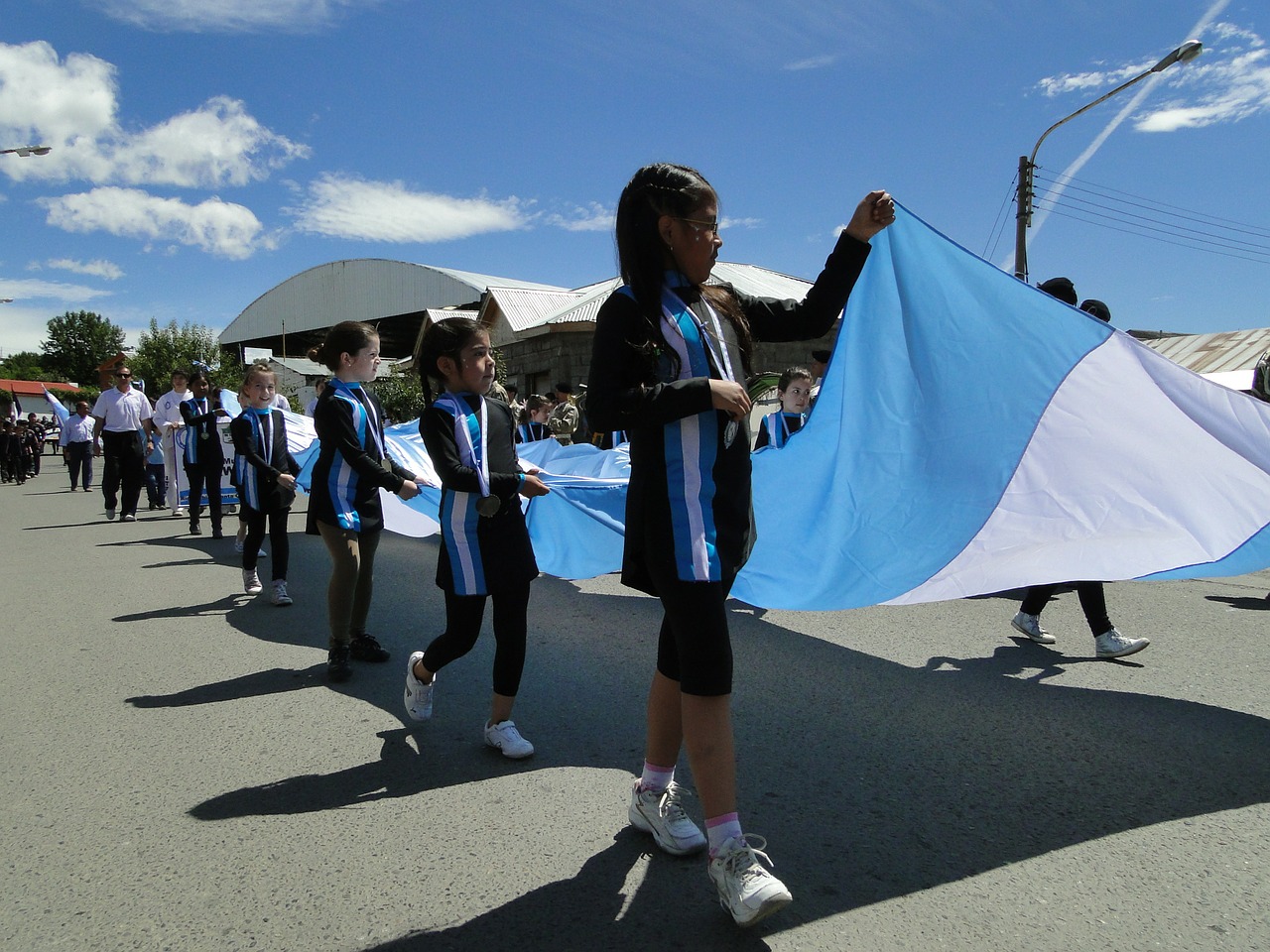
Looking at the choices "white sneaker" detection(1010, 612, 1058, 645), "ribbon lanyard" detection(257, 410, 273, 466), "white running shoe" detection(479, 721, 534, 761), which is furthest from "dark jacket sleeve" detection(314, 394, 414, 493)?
"white sneaker" detection(1010, 612, 1058, 645)

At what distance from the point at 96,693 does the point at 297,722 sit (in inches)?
52.9

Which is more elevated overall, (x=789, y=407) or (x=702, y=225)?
(x=702, y=225)

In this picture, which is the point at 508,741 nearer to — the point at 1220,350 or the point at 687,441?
the point at 687,441

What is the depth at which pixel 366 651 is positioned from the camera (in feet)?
16.4

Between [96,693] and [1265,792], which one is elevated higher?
[1265,792]

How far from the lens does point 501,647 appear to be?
3609 mm

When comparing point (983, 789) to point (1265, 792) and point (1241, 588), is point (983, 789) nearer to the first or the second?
point (1265, 792)

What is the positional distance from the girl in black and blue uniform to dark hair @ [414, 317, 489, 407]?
6.70 meters

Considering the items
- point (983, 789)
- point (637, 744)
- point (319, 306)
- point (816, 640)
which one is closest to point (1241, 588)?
point (816, 640)

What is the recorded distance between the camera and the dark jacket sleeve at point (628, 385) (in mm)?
2295

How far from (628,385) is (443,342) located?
5.15ft

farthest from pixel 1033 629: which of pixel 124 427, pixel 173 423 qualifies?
pixel 124 427

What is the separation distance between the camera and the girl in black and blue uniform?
9820 millimetres

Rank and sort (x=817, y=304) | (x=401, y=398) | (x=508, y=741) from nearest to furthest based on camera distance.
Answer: (x=817, y=304) → (x=508, y=741) → (x=401, y=398)
